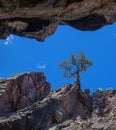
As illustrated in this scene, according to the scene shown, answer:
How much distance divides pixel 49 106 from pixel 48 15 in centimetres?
3103

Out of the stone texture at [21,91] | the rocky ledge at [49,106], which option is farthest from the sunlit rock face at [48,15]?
the stone texture at [21,91]

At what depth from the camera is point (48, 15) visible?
19.0m

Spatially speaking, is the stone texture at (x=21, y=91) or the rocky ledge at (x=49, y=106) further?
the stone texture at (x=21, y=91)

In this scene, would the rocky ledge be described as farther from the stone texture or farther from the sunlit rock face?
the sunlit rock face

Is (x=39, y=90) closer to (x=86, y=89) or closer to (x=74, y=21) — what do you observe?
(x=86, y=89)

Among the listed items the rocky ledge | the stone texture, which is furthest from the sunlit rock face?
the stone texture

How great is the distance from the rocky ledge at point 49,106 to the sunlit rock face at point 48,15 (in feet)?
61.3

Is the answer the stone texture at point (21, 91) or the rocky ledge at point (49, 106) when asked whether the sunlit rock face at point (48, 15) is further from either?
the stone texture at point (21, 91)

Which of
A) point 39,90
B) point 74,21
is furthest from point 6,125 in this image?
point 74,21

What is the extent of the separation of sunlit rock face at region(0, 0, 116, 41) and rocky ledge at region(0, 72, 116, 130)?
18.7 m

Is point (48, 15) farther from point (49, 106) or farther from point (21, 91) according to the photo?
point (21, 91)

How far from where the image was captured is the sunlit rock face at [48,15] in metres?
17.6

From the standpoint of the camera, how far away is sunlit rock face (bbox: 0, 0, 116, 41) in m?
17.6

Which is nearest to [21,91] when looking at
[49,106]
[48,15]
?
[49,106]
